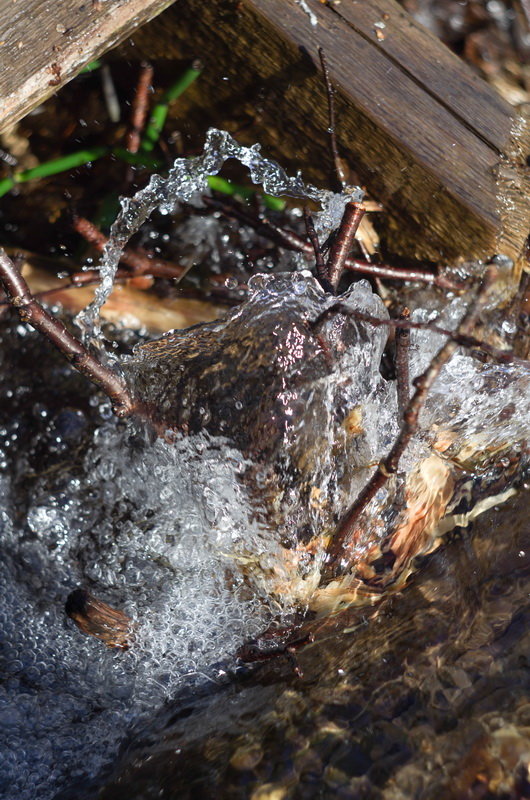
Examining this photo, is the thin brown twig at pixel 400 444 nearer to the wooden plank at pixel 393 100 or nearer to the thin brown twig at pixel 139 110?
the wooden plank at pixel 393 100

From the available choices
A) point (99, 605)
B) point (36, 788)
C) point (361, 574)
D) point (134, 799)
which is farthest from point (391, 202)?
point (36, 788)

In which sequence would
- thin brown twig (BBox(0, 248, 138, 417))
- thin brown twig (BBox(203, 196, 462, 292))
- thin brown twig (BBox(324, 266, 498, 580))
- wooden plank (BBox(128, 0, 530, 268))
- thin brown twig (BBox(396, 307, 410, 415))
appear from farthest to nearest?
thin brown twig (BBox(203, 196, 462, 292)) → wooden plank (BBox(128, 0, 530, 268)) → thin brown twig (BBox(396, 307, 410, 415)) → thin brown twig (BBox(0, 248, 138, 417)) → thin brown twig (BBox(324, 266, 498, 580))

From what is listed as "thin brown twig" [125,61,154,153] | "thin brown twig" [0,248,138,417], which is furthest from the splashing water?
"thin brown twig" [0,248,138,417]

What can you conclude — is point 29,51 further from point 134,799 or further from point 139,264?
point 134,799

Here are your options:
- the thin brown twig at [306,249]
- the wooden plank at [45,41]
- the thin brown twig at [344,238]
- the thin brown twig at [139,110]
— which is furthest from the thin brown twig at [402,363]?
the thin brown twig at [139,110]

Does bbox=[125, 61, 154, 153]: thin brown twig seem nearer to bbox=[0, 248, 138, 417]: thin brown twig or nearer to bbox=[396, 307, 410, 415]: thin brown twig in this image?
bbox=[0, 248, 138, 417]: thin brown twig
